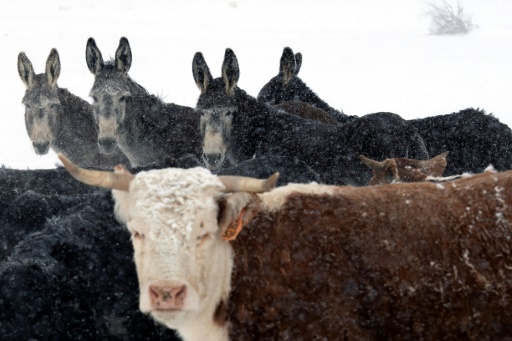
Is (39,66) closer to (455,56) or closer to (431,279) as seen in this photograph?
(455,56)

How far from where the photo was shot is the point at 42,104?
915 cm

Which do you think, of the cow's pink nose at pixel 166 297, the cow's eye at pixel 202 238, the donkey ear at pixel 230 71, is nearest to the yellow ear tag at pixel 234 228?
the cow's eye at pixel 202 238

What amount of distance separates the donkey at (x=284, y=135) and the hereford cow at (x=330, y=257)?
3176mm

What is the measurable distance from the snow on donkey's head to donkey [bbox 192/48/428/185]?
3.46 m

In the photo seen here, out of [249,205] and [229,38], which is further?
[229,38]

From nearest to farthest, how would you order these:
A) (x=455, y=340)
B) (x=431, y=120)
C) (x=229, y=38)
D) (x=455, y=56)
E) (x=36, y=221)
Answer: (x=455, y=340) < (x=36, y=221) < (x=431, y=120) < (x=455, y=56) < (x=229, y=38)

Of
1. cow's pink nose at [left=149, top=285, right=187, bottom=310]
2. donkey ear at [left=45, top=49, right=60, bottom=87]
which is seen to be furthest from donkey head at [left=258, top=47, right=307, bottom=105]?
cow's pink nose at [left=149, top=285, right=187, bottom=310]

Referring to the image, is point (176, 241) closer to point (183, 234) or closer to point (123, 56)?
point (183, 234)

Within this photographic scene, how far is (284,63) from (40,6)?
2207 centimetres

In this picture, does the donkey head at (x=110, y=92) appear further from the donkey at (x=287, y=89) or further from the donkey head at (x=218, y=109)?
the donkey at (x=287, y=89)

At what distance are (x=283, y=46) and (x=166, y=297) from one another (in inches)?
886

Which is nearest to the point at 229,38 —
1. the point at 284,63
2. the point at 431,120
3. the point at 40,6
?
the point at 40,6

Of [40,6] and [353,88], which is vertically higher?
[40,6]

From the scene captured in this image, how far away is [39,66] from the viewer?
2067cm
